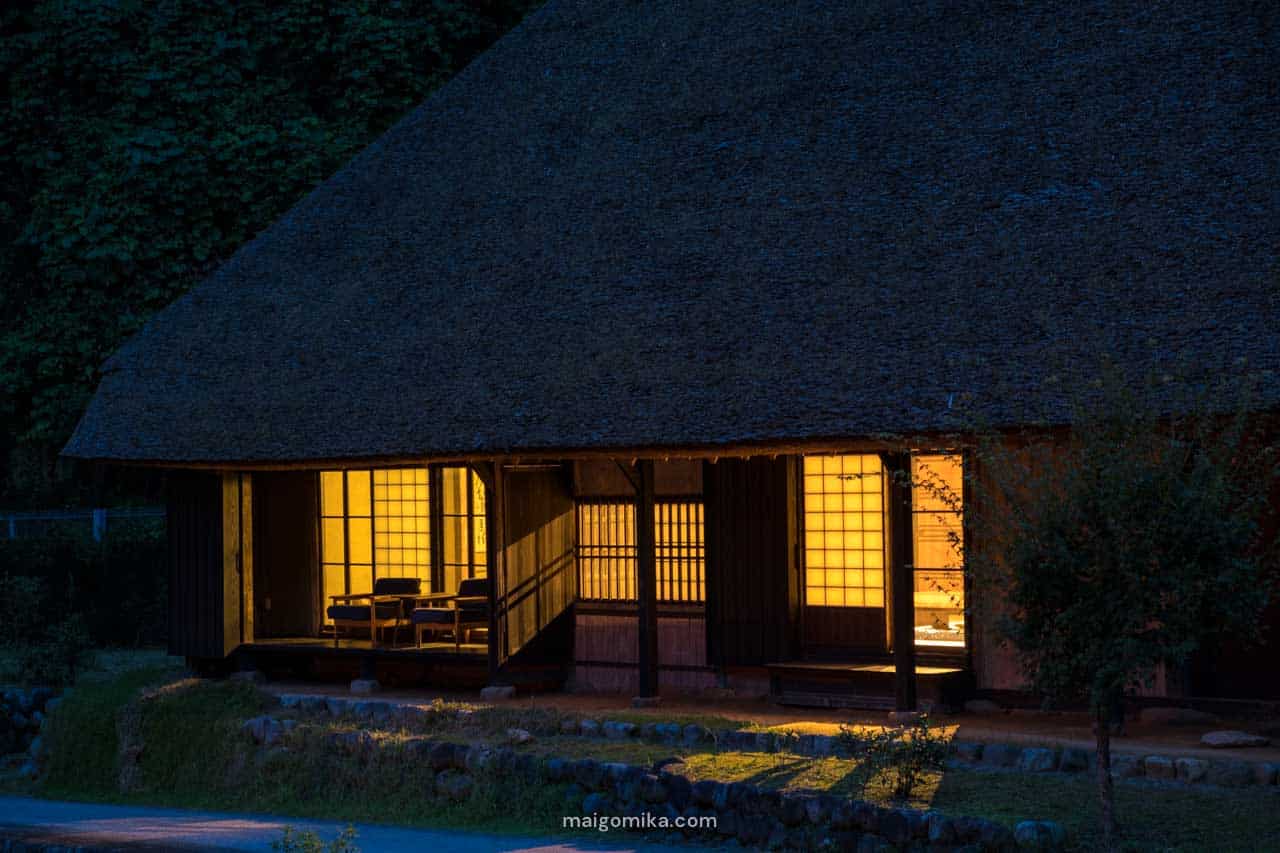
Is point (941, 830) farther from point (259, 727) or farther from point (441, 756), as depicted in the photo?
point (259, 727)

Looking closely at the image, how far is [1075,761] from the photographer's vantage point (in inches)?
544

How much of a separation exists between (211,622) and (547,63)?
30.3 feet

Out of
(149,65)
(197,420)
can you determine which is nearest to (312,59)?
(149,65)

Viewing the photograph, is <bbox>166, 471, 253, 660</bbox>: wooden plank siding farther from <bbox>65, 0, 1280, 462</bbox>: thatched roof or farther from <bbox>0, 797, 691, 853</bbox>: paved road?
<bbox>0, 797, 691, 853</bbox>: paved road

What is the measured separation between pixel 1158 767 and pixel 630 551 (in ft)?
25.9

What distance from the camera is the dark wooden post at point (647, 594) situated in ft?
59.1

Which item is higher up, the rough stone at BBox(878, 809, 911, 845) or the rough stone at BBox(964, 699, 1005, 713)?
the rough stone at BBox(964, 699, 1005, 713)

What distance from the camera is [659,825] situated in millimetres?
13969

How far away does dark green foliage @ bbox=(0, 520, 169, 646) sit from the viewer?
29266mm

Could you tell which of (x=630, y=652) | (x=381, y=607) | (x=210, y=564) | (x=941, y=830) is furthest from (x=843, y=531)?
(x=210, y=564)

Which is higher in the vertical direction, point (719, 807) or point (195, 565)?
point (195, 565)

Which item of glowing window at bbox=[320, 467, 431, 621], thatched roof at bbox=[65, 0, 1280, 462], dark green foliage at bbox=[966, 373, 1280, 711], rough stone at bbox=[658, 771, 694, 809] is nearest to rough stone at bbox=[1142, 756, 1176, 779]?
dark green foliage at bbox=[966, 373, 1280, 711]

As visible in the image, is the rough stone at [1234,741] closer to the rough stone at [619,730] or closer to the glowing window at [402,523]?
the rough stone at [619,730]

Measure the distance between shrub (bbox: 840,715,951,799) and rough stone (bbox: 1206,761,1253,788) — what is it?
79.6 inches
